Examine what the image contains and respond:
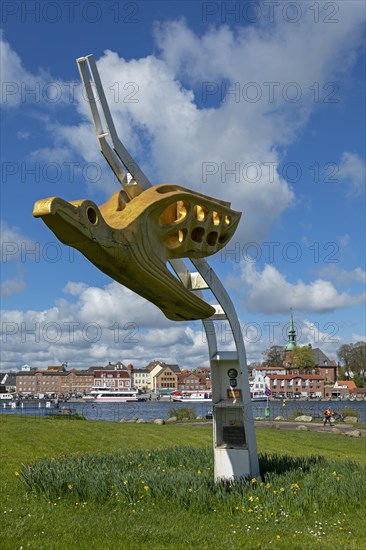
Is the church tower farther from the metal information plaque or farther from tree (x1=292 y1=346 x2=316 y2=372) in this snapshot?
the metal information plaque

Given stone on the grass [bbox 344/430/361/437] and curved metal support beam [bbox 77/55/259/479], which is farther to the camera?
stone on the grass [bbox 344/430/361/437]

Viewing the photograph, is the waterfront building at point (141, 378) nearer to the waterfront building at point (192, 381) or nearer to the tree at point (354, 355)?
the waterfront building at point (192, 381)

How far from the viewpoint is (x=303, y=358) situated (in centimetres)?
12638

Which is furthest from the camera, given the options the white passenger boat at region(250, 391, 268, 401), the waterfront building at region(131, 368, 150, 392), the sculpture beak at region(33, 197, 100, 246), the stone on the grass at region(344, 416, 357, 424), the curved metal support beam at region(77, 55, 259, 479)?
the waterfront building at region(131, 368, 150, 392)

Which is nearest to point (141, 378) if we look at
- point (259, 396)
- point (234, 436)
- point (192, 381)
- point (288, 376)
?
point (192, 381)

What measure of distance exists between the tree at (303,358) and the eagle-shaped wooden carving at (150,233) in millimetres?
120712

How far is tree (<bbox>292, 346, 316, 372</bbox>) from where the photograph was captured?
12731 centimetres

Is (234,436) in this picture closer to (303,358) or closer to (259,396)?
(259,396)

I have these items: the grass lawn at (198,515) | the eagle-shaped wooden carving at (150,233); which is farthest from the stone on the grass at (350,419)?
the eagle-shaped wooden carving at (150,233)

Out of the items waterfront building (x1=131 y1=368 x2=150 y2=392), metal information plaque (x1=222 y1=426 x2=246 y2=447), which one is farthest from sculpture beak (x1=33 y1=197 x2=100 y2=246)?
waterfront building (x1=131 y1=368 x2=150 y2=392)

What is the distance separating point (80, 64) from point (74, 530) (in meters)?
6.15

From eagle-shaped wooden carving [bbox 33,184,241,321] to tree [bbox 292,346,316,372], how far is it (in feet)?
396

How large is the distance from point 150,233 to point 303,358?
122 meters

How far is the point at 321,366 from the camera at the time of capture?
140125 mm
